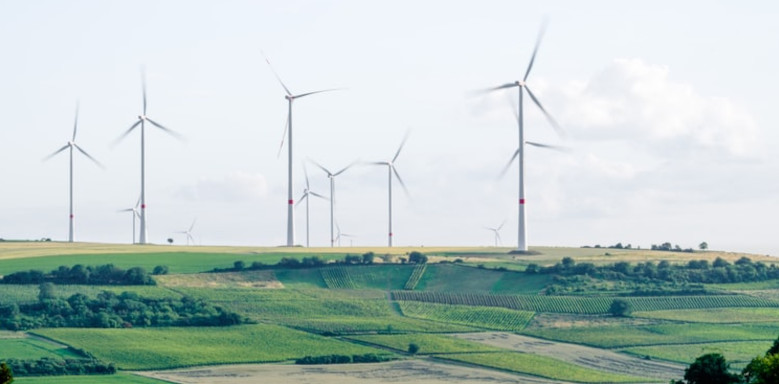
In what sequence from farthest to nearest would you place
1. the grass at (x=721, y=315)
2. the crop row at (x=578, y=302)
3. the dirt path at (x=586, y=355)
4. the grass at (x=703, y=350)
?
the crop row at (x=578, y=302) < the grass at (x=721, y=315) < the grass at (x=703, y=350) < the dirt path at (x=586, y=355)

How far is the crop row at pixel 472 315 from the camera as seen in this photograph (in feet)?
561

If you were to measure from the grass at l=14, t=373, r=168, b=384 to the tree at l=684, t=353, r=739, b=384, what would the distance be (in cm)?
5445

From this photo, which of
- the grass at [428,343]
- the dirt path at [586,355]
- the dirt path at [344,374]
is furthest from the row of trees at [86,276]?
the dirt path at [344,374]

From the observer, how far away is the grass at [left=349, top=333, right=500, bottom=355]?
148 m

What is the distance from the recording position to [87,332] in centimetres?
15375

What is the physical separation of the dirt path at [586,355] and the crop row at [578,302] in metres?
19.7

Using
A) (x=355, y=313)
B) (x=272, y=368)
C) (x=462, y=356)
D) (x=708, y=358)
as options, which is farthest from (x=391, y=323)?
(x=708, y=358)

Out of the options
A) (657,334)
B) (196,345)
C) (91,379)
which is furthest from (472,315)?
(91,379)

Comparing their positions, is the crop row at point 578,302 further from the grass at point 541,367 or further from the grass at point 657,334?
the grass at point 541,367

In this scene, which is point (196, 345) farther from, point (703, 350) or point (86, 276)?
→ point (703, 350)

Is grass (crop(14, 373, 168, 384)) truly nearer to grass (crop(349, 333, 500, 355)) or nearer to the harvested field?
grass (crop(349, 333, 500, 355))

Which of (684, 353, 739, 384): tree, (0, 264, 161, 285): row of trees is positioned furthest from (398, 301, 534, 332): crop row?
(684, 353, 739, 384): tree

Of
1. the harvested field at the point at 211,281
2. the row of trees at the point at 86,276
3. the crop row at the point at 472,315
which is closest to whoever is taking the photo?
the crop row at the point at 472,315

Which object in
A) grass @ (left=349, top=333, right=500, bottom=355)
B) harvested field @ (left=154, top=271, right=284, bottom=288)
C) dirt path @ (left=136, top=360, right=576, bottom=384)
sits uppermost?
harvested field @ (left=154, top=271, right=284, bottom=288)
